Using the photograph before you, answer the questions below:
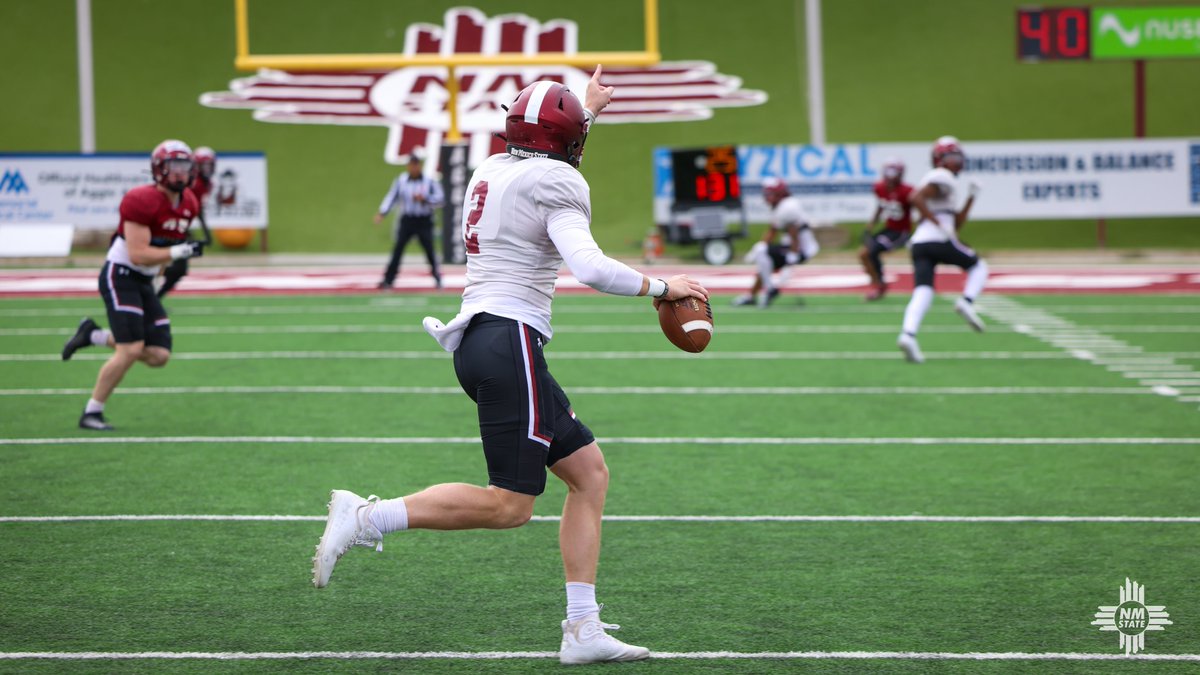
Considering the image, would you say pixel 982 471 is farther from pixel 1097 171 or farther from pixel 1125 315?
pixel 1097 171

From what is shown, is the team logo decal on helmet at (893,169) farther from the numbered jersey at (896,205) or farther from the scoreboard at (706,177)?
the scoreboard at (706,177)

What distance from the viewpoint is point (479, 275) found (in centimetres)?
468

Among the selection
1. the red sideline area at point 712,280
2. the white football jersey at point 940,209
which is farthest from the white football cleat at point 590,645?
the red sideline area at point 712,280

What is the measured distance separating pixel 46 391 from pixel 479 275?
293 inches

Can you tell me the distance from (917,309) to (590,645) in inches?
336

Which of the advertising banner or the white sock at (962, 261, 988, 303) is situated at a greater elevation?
the advertising banner

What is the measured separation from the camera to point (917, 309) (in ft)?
41.0

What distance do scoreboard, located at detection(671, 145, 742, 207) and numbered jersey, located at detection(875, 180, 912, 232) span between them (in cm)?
637

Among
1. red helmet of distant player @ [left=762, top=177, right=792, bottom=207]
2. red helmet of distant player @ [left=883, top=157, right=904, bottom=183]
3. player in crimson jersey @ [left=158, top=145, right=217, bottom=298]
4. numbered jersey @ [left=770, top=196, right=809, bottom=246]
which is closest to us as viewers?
player in crimson jersey @ [left=158, top=145, right=217, bottom=298]

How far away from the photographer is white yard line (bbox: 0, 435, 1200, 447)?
879 cm

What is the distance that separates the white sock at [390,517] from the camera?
457cm
